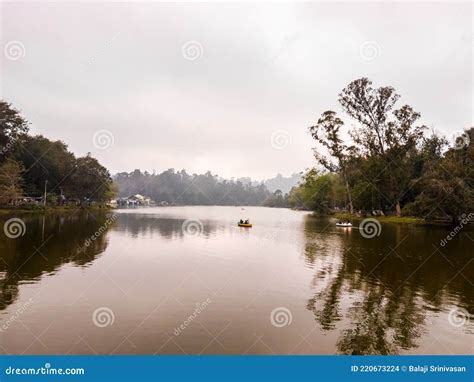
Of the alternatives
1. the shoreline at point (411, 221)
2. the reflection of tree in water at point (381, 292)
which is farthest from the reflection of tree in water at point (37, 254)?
the shoreline at point (411, 221)

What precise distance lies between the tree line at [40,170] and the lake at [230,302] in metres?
52.9

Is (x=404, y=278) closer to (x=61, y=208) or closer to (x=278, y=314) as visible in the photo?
(x=278, y=314)

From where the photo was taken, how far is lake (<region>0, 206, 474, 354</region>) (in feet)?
42.8

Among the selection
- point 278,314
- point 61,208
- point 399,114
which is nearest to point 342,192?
point 399,114

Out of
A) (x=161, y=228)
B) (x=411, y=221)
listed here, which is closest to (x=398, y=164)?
(x=411, y=221)

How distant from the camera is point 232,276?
951 inches

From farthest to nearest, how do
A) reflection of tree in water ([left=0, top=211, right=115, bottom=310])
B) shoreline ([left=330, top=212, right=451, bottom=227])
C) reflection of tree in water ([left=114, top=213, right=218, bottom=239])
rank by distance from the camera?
shoreline ([left=330, top=212, right=451, bottom=227]), reflection of tree in water ([left=114, top=213, right=218, bottom=239]), reflection of tree in water ([left=0, top=211, right=115, bottom=310])

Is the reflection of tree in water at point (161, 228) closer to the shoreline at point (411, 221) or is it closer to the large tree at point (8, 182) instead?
the large tree at point (8, 182)

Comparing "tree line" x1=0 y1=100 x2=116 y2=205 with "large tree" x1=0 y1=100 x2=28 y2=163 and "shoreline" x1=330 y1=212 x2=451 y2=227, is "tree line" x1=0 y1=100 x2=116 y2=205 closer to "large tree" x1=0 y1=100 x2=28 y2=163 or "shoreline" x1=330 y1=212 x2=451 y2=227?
"large tree" x1=0 y1=100 x2=28 y2=163

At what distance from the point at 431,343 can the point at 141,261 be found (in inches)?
822

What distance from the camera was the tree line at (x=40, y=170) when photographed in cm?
7796

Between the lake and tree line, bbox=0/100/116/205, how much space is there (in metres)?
52.9

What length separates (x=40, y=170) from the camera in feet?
312

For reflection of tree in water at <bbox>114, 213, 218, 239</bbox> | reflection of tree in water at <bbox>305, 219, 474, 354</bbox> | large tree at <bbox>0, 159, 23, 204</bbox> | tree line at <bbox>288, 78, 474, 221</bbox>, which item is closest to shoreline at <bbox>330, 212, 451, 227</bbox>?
tree line at <bbox>288, 78, 474, 221</bbox>
